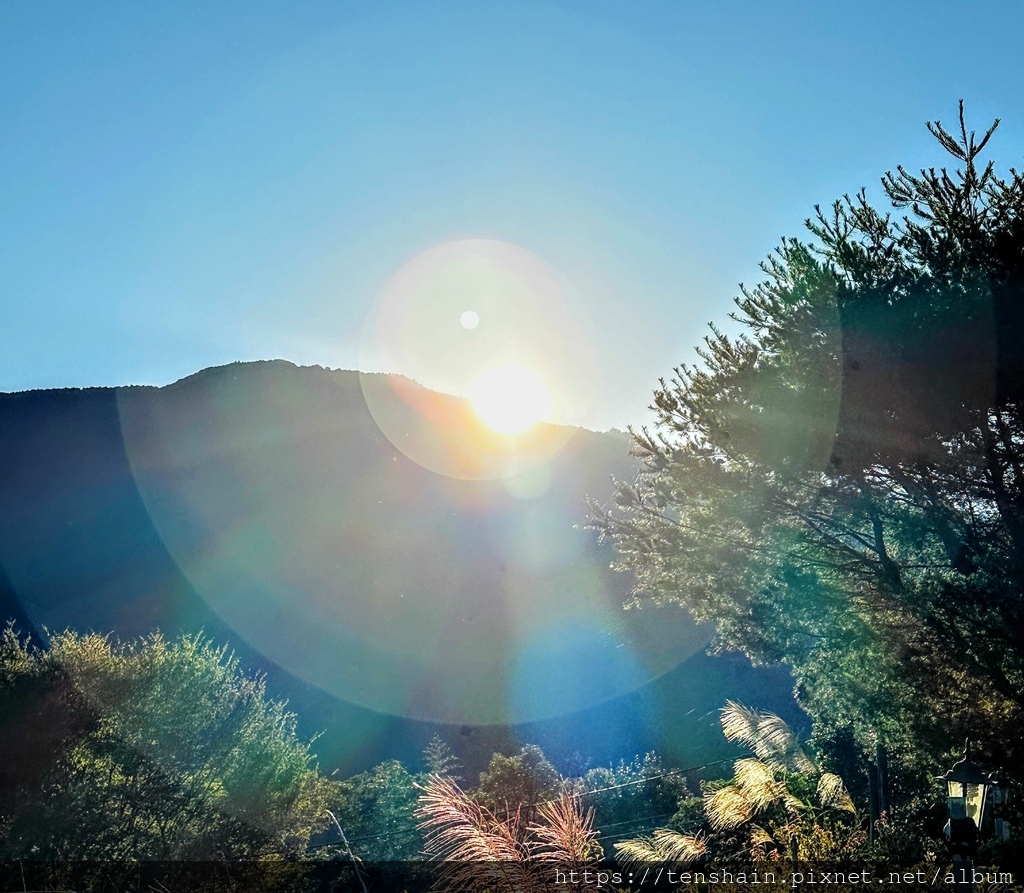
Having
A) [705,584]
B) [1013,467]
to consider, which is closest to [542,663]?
[705,584]

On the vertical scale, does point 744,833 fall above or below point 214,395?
below

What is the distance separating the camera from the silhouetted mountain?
5819cm

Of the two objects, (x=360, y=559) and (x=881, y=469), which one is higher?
(x=881, y=469)

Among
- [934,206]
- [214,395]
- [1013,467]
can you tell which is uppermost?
[214,395]

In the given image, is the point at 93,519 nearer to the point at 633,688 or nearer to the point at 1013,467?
the point at 633,688

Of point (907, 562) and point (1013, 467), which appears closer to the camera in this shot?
point (1013, 467)

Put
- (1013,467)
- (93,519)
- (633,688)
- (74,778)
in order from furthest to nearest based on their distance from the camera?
1. (93,519)
2. (633,688)
3. (74,778)
4. (1013,467)

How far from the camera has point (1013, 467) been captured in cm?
1009

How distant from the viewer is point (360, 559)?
259 ft

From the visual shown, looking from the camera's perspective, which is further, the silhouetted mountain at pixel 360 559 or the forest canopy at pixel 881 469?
the silhouetted mountain at pixel 360 559

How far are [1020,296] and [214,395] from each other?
296 feet

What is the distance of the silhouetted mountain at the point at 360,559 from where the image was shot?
5819 centimetres

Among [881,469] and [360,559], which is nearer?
[881,469]

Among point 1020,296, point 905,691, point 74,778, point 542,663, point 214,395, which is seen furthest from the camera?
point 214,395
